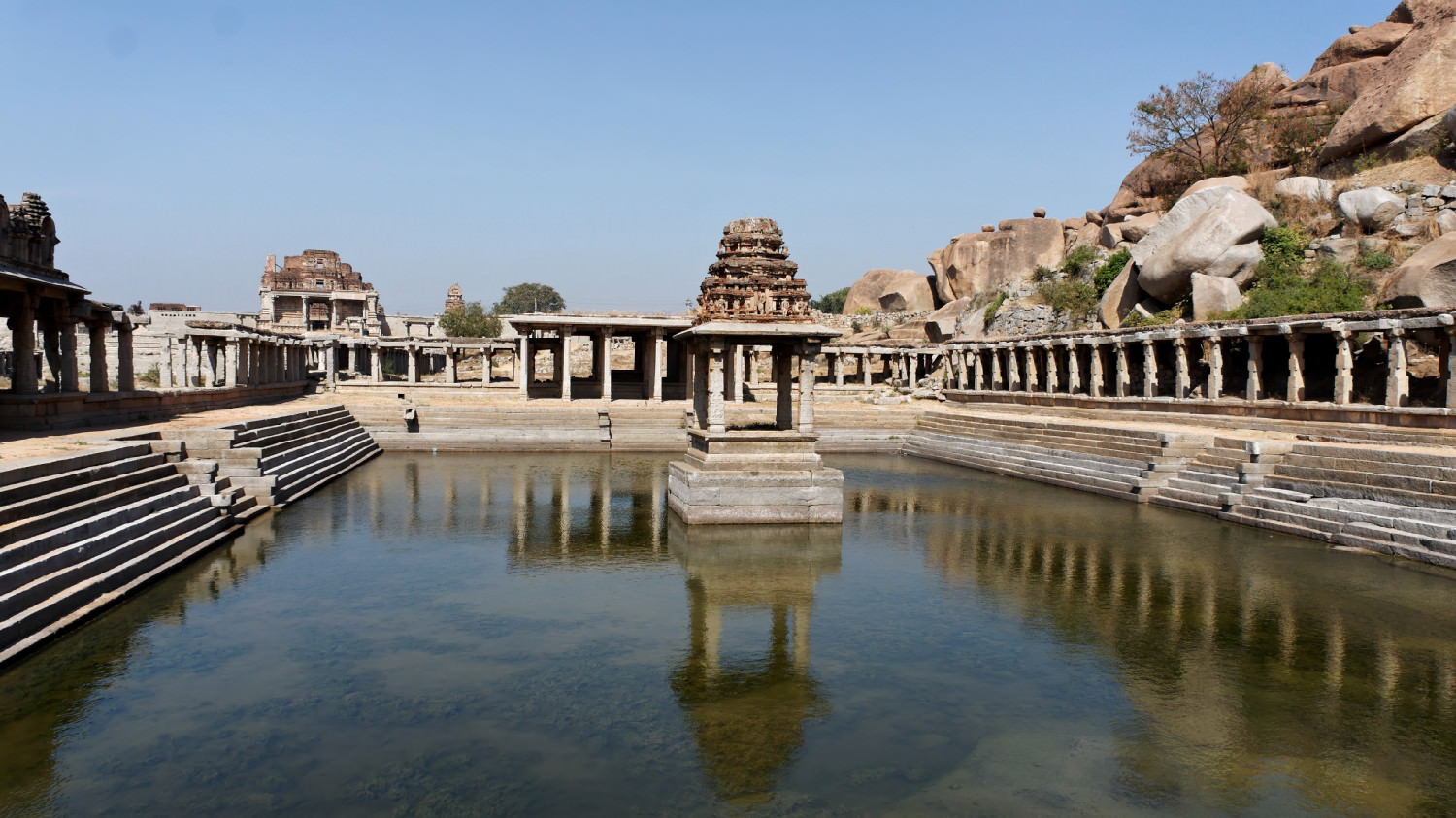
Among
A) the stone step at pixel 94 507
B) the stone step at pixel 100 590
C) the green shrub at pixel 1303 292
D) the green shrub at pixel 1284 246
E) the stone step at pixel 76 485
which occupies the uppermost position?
the green shrub at pixel 1284 246

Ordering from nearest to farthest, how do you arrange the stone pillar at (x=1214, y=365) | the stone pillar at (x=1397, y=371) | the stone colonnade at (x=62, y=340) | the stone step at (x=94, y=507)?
the stone step at (x=94, y=507) → the stone colonnade at (x=62, y=340) → the stone pillar at (x=1397, y=371) → the stone pillar at (x=1214, y=365)

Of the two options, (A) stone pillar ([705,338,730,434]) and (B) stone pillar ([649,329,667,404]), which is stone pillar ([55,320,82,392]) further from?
(B) stone pillar ([649,329,667,404])

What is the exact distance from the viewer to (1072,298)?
4303cm

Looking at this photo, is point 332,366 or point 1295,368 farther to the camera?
point 332,366

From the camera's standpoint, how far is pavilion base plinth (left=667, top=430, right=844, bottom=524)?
15.6m

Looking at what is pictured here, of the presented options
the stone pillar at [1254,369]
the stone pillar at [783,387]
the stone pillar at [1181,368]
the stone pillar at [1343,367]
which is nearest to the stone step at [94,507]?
the stone pillar at [783,387]

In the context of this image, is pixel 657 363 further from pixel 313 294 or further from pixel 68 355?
pixel 313 294

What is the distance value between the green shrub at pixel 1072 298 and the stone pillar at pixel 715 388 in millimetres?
30208

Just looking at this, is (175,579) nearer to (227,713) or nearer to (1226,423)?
(227,713)

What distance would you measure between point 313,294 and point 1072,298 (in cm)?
5437

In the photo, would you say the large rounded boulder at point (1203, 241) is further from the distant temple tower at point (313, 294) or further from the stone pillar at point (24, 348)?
the distant temple tower at point (313, 294)

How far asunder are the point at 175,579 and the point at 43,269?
2427 centimetres

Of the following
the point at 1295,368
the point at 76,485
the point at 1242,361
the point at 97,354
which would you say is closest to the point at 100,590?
the point at 76,485

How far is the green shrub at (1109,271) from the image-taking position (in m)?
40.8
